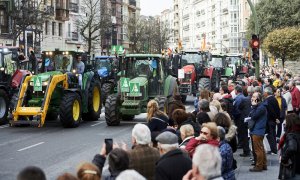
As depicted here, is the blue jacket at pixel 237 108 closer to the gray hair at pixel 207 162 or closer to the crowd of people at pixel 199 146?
the crowd of people at pixel 199 146

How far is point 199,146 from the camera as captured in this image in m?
5.74

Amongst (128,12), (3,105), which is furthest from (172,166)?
(128,12)

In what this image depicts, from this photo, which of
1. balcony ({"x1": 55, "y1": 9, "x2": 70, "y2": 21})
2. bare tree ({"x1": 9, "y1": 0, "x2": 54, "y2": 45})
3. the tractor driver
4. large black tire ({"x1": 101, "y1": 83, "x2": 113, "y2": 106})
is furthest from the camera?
balcony ({"x1": 55, "y1": 9, "x2": 70, "y2": 21})

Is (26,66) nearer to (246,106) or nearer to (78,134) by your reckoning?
(78,134)

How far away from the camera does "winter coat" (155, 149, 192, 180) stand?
22.2 feet

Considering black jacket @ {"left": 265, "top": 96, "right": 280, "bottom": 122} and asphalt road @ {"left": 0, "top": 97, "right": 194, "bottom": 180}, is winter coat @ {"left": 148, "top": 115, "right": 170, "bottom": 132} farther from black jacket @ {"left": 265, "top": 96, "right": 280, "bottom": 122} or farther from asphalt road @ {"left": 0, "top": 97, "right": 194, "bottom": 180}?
black jacket @ {"left": 265, "top": 96, "right": 280, "bottom": 122}

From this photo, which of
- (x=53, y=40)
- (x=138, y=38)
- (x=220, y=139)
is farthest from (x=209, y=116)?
(x=138, y=38)

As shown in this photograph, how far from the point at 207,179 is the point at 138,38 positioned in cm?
8079

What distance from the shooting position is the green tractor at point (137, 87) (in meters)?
21.2

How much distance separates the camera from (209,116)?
1135cm

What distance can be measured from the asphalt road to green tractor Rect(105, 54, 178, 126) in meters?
0.59

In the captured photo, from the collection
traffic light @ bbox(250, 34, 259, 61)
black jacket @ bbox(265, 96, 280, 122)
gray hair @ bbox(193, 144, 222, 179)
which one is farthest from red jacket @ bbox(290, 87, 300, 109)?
gray hair @ bbox(193, 144, 222, 179)

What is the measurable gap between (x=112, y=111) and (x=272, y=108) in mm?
7863

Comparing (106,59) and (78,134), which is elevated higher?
(106,59)
